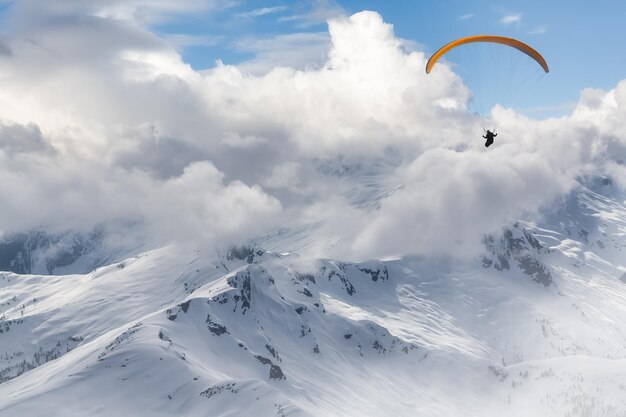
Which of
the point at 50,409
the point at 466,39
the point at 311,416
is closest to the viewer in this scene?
the point at 466,39

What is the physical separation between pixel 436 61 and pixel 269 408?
372 feet

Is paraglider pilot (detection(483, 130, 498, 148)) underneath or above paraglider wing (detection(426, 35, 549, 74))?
underneath

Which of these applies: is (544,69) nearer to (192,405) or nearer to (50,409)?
(192,405)

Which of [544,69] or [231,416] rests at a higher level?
[544,69]

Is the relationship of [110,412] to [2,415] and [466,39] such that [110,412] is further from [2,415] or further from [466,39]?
[466,39]

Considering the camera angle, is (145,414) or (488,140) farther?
(145,414)

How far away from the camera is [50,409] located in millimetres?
196875

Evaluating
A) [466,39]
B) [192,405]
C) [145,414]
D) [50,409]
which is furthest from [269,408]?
[466,39]

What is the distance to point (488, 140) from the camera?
12156 cm

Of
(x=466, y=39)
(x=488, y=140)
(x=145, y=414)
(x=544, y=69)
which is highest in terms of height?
(x=466, y=39)

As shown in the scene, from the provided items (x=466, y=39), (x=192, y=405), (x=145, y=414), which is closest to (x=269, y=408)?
(x=192, y=405)

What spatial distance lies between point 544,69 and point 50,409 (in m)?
175

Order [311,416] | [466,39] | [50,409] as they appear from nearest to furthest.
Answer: [466,39]
[311,416]
[50,409]

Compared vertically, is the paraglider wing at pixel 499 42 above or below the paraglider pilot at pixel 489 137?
above
